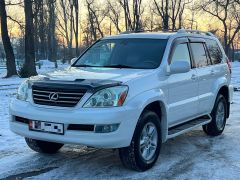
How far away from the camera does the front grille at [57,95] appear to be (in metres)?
5.55

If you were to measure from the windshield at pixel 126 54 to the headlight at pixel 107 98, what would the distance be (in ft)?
3.87

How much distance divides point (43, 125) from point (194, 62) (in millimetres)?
3027

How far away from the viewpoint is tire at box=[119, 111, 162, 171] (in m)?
5.78

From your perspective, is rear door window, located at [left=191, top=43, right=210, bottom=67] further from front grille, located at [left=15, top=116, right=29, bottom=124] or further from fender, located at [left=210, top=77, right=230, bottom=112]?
front grille, located at [left=15, top=116, right=29, bottom=124]

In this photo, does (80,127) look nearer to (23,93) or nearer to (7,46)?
(23,93)

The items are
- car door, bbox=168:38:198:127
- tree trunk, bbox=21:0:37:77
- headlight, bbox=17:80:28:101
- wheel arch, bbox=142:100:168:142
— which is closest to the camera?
headlight, bbox=17:80:28:101

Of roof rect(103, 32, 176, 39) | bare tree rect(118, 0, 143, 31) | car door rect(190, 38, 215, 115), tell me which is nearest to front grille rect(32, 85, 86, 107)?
roof rect(103, 32, 176, 39)

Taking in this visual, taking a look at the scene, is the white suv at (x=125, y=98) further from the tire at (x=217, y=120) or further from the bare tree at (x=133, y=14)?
the bare tree at (x=133, y=14)

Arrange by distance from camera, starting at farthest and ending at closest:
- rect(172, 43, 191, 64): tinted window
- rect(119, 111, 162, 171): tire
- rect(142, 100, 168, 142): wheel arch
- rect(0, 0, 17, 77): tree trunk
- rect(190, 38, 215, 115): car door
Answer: rect(0, 0, 17, 77): tree trunk → rect(190, 38, 215, 115): car door → rect(172, 43, 191, 64): tinted window → rect(142, 100, 168, 142): wheel arch → rect(119, 111, 162, 171): tire

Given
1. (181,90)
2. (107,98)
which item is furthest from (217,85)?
(107,98)

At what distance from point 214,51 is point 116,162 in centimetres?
332

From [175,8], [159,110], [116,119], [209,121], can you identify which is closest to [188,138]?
[209,121]

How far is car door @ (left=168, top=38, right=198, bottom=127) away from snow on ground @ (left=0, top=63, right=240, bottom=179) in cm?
61

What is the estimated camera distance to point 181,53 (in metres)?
7.20
